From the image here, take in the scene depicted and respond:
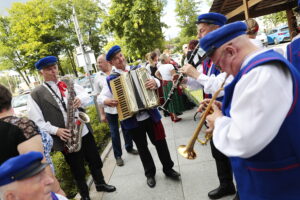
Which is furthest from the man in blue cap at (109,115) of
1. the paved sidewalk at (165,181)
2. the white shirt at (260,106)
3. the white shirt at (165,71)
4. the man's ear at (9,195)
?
the white shirt at (260,106)

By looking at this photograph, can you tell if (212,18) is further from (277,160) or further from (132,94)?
(277,160)

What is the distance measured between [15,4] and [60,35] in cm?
563

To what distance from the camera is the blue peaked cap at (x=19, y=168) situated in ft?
4.62

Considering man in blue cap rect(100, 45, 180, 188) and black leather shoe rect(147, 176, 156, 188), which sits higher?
man in blue cap rect(100, 45, 180, 188)

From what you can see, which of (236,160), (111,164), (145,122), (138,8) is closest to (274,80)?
(236,160)

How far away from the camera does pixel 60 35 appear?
95.8 ft

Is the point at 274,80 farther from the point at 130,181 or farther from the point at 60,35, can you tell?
the point at 60,35

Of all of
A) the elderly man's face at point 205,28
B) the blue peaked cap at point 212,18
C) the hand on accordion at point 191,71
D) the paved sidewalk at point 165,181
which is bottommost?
the paved sidewalk at point 165,181

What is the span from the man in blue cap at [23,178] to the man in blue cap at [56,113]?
1.81 meters

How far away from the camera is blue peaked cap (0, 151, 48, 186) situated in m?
1.41

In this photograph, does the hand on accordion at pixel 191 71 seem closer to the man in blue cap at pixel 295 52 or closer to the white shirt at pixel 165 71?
the man in blue cap at pixel 295 52

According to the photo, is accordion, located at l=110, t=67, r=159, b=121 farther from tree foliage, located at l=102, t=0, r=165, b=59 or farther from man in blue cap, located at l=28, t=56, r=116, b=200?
tree foliage, located at l=102, t=0, r=165, b=59

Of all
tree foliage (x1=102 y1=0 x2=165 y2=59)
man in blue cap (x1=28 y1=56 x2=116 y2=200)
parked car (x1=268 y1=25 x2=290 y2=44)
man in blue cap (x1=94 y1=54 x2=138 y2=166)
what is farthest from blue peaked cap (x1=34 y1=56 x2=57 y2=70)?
parked car (x1=268 y1=25 x2=290 y2=44)

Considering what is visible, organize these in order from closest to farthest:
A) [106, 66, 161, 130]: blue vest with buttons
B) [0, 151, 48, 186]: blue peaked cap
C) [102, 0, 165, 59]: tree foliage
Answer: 1. [0, 151, 48, 186]: blue peaked cap
2. [106, 66, 161, 130]: blue vest with buttons
3. [102, 0, 165, 59]: tree foliage
